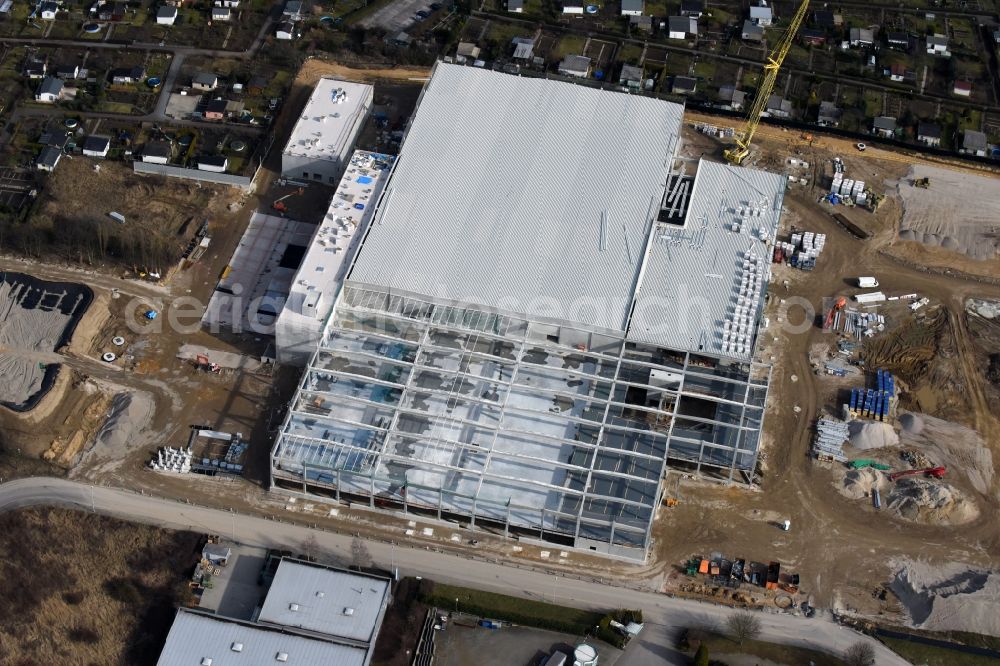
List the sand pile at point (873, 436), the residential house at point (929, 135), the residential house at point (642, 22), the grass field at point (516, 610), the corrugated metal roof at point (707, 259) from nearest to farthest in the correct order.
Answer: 1. the grass field at point (516, 610)
2. the sand pile at point (873, 436)
3. the corrugated metal roof at point (707, 259)
4. the residential house at point (929, 135)
5. the residential house at point (642, 22)

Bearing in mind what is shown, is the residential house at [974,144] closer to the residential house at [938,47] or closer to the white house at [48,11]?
the residential house at [938,47]

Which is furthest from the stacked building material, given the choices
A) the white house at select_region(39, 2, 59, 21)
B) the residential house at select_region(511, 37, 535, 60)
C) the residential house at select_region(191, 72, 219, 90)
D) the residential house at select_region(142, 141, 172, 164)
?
the white house at select_region(39, 2, 59, 21)

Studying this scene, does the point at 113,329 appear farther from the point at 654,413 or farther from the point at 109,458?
the point at 654,413

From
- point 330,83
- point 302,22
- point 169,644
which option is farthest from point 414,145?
point 169,644

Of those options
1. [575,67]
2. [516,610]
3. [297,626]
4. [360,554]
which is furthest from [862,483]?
[575,67]

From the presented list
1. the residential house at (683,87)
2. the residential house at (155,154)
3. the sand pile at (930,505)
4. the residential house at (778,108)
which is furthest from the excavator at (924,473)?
the residential house at (155,154)

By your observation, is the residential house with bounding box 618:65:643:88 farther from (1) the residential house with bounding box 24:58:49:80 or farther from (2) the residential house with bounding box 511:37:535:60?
(1) the residential house with bounding box 24:58:49:80
